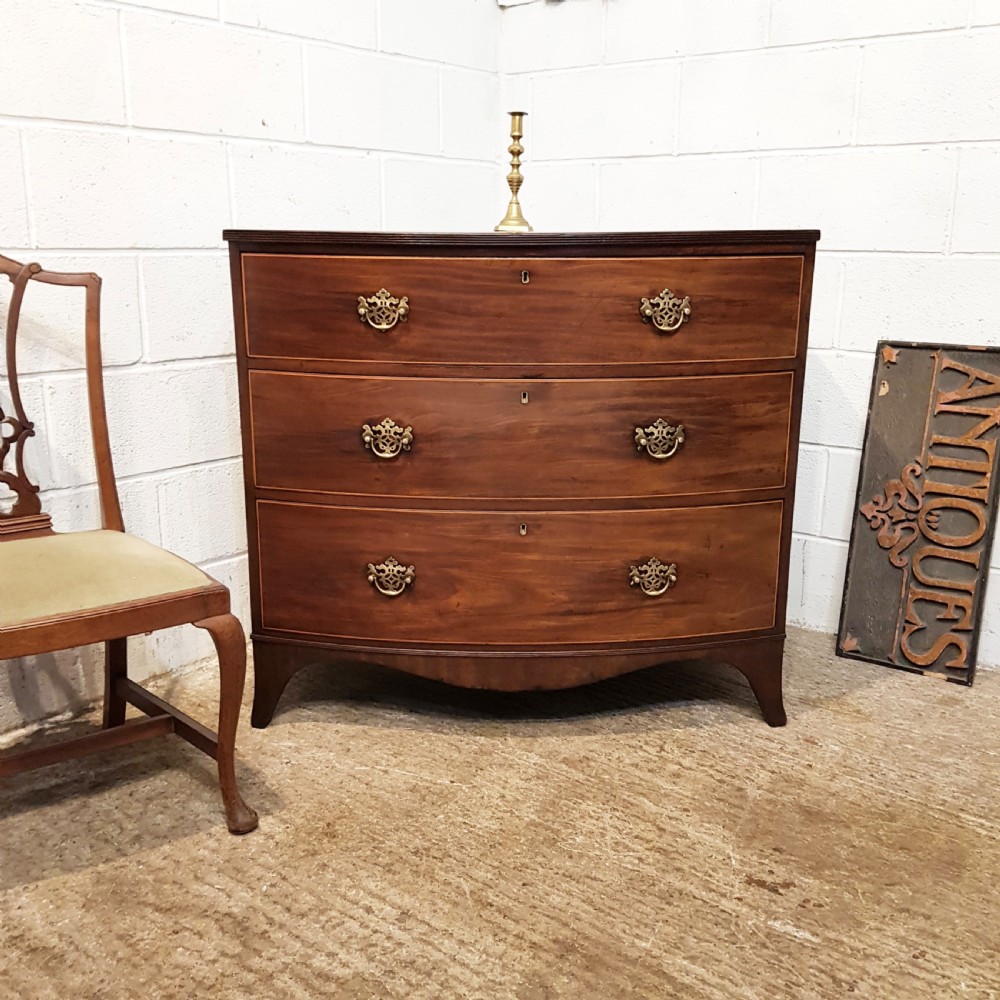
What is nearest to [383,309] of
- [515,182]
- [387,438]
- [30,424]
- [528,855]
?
[387,438]

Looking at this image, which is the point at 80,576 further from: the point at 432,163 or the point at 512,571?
the point at 432,163

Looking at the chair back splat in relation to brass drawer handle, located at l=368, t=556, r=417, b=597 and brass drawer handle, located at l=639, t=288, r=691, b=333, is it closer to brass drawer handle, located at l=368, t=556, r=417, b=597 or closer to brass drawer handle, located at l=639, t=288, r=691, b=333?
brass drawer handle, located at l=368, t=556, r=417, b=597

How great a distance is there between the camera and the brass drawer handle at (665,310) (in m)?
1.87

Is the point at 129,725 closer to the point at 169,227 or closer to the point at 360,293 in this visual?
the point at 360,293

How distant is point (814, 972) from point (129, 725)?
46.4 inches

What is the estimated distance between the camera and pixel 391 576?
1981 mm

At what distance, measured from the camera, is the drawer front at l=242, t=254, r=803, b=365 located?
6.07 feet

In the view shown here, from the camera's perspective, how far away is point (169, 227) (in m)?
2.20

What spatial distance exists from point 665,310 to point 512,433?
0.36 meters

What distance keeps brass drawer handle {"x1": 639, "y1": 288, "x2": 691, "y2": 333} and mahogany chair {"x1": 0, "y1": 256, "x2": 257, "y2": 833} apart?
2.93 feet

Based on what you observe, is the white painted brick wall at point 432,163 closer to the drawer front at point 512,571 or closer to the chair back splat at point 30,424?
the chair back splat at point 30,424

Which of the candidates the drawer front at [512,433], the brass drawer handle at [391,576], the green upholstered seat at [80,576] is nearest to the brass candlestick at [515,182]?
the drawer front at [512,433]

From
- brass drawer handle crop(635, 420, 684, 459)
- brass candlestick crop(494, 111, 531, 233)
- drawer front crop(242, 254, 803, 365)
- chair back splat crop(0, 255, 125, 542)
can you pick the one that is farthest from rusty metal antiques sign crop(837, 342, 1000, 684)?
chair back splat crop(0, 255, 125, 542)

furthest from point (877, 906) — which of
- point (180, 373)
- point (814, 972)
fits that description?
point (180, 373)
